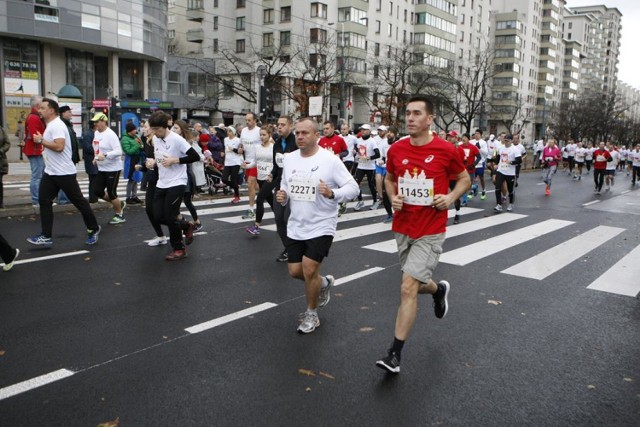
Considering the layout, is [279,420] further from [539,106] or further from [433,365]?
[539,106]

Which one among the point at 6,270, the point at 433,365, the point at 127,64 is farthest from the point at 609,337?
the point at 127,64

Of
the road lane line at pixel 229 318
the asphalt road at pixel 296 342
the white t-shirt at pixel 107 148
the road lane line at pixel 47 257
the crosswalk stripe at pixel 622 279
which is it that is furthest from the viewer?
the white t-shirt at pixel 107 148

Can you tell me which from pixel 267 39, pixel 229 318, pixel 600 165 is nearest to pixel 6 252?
pixel 229 318

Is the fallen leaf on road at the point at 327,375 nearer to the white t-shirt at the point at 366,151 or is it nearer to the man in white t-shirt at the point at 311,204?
the man in white t-shirt at the point at 311,204

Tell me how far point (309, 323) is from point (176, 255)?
11.2 feet

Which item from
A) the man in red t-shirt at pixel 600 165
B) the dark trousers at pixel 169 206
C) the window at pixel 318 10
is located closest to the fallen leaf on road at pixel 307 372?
the dark trousers at pixel 169 206

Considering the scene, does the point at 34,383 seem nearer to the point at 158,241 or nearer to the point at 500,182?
the point at 158,241

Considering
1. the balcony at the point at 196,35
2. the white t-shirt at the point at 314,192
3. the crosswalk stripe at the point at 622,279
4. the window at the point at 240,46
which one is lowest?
the crosswalk stripe at the point at 622,279

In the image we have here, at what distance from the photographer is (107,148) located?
9945mm

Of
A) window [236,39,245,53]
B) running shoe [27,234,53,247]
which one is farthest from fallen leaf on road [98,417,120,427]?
window [236,39,245,53]

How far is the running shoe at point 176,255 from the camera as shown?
25.6 feet

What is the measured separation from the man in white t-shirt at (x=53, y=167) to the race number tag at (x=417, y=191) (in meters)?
5.30

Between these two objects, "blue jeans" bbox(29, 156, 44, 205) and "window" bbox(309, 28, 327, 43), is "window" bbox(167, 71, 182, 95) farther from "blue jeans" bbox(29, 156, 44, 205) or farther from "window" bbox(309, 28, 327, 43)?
"blue jeans" bbox(29, 156, 44, 205)

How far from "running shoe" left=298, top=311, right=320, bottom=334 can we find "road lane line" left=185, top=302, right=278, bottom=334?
0.70 m
